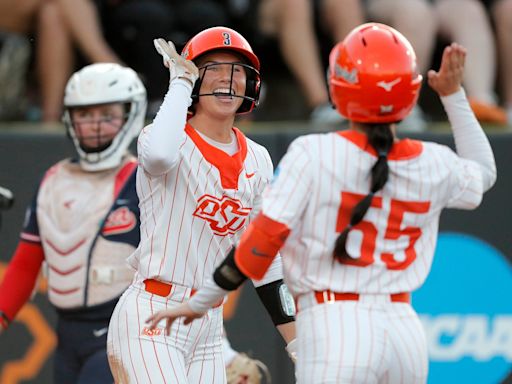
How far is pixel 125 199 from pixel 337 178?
189 cm

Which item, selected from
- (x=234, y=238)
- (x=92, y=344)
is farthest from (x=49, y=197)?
(x=234, y=238)

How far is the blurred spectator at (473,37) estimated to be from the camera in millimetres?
7820

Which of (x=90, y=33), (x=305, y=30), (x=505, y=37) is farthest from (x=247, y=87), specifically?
(x=505, y=37)

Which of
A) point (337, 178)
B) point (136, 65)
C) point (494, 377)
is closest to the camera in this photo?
point (337, 178)

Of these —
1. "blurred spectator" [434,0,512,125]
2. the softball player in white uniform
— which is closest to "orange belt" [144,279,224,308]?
the softball player in white uniform

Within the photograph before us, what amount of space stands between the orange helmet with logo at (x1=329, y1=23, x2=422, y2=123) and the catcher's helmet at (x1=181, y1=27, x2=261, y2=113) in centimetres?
70

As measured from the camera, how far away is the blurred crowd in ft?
24.4

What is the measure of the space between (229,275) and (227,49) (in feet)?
3.37

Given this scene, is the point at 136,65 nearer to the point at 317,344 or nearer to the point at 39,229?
→ the point at 39,229

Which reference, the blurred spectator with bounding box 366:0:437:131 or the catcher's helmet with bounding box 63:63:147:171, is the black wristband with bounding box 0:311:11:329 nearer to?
the catcher's helmet with bounding box 63:63:147:171

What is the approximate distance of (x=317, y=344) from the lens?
347cm

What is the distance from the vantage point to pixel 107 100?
543 cm

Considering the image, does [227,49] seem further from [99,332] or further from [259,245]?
[99,332]

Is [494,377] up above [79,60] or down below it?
below
